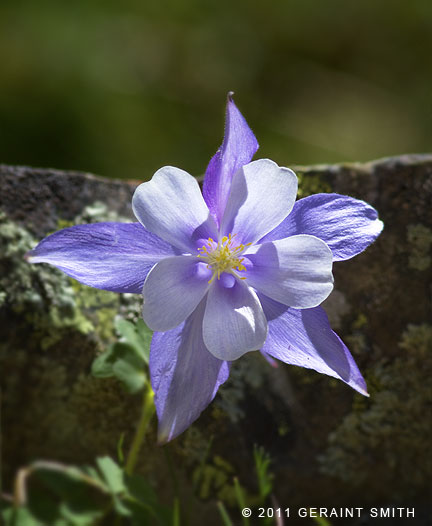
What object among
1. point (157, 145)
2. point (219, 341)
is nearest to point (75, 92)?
point (157, 145)

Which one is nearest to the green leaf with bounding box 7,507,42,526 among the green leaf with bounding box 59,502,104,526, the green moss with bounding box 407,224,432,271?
the green leaf with bounding box 59,502,104,526

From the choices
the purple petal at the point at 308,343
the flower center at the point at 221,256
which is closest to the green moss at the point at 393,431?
the purple petal at the point at 308,343

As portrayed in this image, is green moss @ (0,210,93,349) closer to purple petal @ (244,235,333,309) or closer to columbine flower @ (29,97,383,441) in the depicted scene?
columbine flower @ (29,97,383,441)

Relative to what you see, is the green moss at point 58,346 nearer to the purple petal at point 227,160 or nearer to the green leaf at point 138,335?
the green leaf at point 138,335

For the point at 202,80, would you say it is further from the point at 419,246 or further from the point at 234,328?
the point at 234,328

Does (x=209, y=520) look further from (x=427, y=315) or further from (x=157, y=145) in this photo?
(x=157, y=145)

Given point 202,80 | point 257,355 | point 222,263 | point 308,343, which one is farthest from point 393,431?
point 202,80
